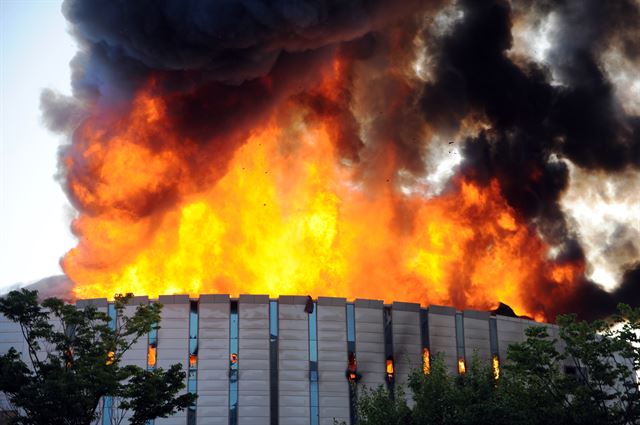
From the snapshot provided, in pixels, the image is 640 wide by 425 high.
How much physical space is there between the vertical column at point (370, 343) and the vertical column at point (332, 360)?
25.0 inches

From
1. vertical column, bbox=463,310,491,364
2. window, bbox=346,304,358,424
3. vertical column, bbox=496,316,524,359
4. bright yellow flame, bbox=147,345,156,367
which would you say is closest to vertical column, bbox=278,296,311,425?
window, bbox=346,304,358,424

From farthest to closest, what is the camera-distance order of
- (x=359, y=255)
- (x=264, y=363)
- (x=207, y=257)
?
1. (x=359, y=255)
2. (x=207, y=257)
3. (x=264, y=363)

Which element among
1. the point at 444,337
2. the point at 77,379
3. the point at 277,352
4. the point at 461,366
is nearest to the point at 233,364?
the point at 277,352

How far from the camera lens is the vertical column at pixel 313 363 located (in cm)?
6394

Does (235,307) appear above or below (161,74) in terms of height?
below

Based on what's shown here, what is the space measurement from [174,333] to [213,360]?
10.8 feet

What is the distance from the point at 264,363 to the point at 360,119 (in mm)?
40873

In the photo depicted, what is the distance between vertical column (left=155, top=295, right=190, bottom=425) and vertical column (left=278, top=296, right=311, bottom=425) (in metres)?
6.45

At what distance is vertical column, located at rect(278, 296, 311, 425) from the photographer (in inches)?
2501

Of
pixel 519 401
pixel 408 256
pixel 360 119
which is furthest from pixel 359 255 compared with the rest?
pixel 519 401

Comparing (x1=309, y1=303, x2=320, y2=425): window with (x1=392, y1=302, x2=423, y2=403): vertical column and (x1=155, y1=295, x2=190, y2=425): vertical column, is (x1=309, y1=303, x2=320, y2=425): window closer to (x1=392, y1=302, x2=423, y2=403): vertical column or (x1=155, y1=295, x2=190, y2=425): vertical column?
(x1=392, y1=302, x2=423, y2=403): vertical column

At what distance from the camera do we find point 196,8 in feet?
252

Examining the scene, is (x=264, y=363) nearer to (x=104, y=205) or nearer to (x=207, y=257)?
(x=207, y=257)

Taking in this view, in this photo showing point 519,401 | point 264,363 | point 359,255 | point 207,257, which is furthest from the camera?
point 359,255
